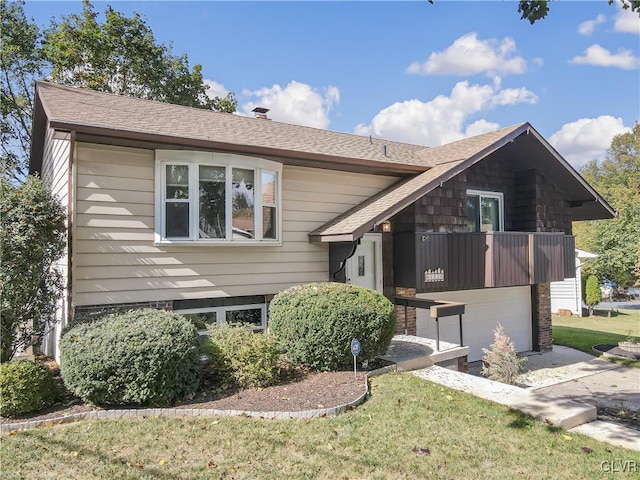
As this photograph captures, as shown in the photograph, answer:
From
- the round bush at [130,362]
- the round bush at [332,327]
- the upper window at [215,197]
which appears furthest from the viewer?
the upper window at [215,197]

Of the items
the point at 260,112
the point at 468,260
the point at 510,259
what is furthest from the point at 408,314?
the point at 260,112

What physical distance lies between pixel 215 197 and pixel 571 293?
22118mm

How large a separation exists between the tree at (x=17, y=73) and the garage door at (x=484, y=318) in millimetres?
17234

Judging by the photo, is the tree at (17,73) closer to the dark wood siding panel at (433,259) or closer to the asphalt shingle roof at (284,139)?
the asphalt shingle roof at (284,139)

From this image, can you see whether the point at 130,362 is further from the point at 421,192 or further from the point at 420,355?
the point at 421,192

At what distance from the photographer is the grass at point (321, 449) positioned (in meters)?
4.01

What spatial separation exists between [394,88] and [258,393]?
10.3 meters

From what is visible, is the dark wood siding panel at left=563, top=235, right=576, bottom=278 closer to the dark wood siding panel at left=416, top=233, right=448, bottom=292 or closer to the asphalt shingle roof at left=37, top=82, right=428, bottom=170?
the dark wood siding panel at left=416, top=233, right=448, bottom=292

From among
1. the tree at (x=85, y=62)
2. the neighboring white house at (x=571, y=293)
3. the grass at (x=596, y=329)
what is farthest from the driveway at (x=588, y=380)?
the tree at (x=85, y=62)

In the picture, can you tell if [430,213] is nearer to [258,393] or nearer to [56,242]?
[258,393]

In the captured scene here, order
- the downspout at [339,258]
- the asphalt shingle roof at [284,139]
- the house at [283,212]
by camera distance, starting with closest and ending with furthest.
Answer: the house at [283,212]
the asphalt shingle roof at [284,139]
the downspout at [339,258]

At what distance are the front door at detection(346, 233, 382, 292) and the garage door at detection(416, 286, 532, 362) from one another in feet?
4.89

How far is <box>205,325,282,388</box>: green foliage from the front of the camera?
6184mm

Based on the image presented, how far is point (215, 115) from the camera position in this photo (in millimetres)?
10750
